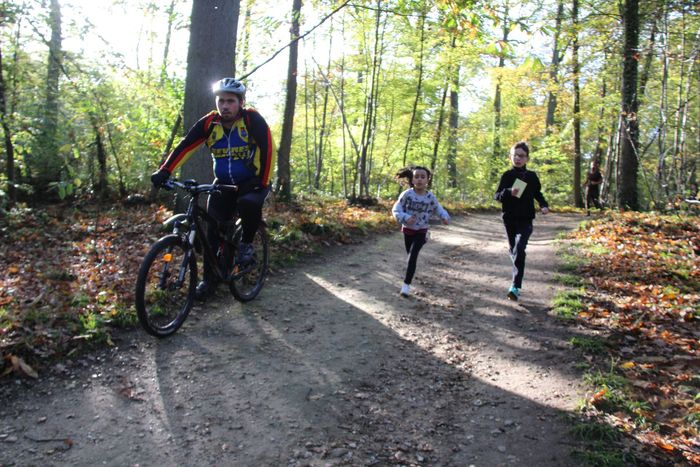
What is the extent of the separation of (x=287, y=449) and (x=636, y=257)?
8.19 m

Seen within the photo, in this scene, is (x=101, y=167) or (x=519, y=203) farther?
(x=101, y=167)

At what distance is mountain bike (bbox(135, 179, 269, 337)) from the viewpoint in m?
4.45

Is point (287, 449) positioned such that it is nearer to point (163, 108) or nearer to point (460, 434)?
point (460, 434)

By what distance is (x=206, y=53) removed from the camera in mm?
6402

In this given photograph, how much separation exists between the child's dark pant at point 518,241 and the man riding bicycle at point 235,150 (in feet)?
12.1

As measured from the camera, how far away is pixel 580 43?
15.7 m

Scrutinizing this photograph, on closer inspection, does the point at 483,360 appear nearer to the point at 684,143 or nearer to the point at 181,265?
the point at 181,265

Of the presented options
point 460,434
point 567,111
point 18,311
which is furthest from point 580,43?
point 18,311

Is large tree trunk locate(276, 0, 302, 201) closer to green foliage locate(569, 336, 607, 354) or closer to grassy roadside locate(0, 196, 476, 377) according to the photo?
grassy roadside locate(0, 196, 476, 377)

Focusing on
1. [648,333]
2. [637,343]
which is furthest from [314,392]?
[648,333]

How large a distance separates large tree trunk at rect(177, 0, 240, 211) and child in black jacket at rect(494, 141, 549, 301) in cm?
436

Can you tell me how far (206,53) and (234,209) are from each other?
2527 millimetres

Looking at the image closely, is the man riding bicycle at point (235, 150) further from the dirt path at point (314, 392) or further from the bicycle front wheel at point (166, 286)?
the dirt path at point (314, 392)

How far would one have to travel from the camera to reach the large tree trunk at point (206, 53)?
250 inches
